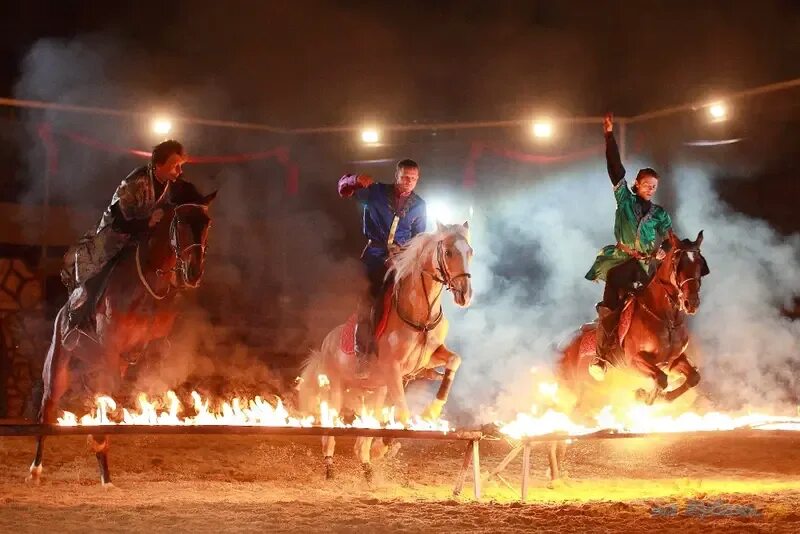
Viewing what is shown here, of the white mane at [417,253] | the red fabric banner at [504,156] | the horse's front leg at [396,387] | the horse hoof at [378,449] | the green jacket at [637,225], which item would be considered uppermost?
the red fabric banner at [504,156]

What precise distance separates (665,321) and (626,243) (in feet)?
3.41

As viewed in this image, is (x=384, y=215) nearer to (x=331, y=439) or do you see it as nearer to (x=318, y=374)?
(x=318, y=374)

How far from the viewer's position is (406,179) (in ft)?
32.7

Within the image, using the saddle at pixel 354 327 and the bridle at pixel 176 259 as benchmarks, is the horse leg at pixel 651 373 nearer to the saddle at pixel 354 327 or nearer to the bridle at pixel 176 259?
the saddle at pixel 354 327

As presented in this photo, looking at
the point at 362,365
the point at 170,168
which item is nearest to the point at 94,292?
the point at 170,168

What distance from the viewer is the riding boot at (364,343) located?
9625 mm

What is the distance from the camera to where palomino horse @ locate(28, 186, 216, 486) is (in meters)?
8.84

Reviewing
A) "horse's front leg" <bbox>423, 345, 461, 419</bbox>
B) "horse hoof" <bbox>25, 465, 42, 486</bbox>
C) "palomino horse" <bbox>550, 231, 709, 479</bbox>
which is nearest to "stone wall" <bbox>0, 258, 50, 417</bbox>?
"horse hoof" <bbox>25, 465, 42, 486</bbox>

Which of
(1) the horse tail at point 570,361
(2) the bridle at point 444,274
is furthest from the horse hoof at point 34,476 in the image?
(1) the horse tail at point 570,361

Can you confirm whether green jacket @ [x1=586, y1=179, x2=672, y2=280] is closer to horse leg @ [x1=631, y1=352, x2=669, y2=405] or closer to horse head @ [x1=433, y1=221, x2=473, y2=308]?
horse leg @ [x1=631, y1=352, x2=669, y2=405]

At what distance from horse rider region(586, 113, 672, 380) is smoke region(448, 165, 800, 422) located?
6064 mm

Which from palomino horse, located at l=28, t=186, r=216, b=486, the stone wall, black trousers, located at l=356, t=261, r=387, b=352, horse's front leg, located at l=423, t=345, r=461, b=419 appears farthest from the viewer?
the stone wall

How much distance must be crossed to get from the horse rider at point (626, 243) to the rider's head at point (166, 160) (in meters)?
4.47

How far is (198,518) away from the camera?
7.27m
